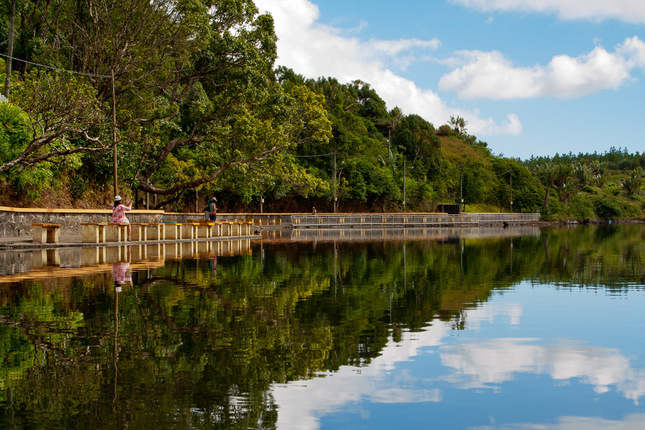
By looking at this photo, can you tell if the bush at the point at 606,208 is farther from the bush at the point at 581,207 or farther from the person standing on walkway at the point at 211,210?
the person standing on walkway at the point at 211,210

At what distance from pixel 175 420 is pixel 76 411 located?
0.87m

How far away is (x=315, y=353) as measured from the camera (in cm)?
785

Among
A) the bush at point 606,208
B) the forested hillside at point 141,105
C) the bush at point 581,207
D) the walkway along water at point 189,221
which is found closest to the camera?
the walkway along water at point 189,221

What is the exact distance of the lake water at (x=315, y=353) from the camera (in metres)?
5.63

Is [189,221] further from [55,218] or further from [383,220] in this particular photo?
[383,220]

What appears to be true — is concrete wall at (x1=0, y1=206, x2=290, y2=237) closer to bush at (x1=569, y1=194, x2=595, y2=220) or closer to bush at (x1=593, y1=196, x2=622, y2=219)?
bush at (x1=569, y1=194, x2=595, y2=220)

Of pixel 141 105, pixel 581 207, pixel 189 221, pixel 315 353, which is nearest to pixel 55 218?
pixel 141 105

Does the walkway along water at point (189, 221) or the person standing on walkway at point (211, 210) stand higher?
the person standing on walkway at point (211, 210)

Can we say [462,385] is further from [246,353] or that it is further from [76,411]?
[76,411]

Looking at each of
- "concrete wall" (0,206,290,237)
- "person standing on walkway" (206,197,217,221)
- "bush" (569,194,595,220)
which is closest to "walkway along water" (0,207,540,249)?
"concrete wall" (0,206,290,237)

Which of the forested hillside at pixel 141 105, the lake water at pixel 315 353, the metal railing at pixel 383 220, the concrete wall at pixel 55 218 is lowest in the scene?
the lake water at pixel 315 353

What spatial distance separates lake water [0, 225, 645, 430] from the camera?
563cm

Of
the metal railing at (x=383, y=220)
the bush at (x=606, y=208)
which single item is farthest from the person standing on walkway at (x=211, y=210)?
the bush at (x=606, y=208)

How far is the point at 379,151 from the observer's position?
98750mm
